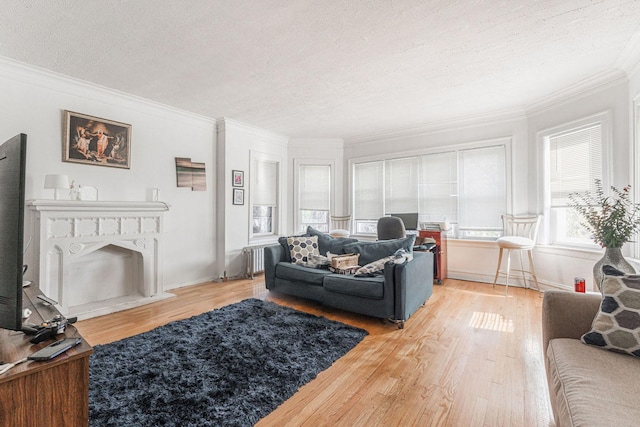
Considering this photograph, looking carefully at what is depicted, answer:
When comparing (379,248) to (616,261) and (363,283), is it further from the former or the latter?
(616,261)

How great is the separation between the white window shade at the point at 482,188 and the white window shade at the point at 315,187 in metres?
2.67

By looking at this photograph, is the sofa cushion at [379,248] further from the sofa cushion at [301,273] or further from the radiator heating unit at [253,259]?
the radiator heating unit at [253,259]

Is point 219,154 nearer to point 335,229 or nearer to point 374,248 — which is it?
point 335,229

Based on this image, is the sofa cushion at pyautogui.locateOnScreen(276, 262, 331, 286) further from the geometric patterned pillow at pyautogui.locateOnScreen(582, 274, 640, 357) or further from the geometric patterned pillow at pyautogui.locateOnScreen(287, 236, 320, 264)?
the geometric patterned pillow at pyautogui.locateOnScreen(582, 274, 640, 357)

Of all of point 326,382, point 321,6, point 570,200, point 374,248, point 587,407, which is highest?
point 321,6

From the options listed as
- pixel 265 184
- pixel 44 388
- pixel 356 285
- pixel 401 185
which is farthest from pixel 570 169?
pixel 44 388

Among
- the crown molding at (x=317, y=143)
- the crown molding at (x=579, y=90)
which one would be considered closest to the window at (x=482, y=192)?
the crown molding at (x=579, y=90)

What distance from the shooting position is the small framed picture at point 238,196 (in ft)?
16.5

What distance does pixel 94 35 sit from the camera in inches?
98.3

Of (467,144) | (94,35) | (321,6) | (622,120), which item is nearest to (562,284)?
(622,120)

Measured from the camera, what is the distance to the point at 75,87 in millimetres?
3396

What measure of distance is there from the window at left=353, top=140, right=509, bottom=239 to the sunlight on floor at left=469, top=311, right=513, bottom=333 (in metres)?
1.94

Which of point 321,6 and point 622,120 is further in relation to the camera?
point 622,120

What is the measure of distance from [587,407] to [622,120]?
3.80 meters
